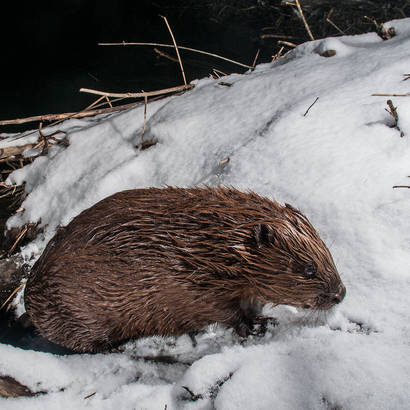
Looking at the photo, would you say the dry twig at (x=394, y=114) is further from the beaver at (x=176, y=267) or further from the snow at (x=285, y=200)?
the beaver at (x=176, y=267)

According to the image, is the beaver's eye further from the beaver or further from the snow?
the snow

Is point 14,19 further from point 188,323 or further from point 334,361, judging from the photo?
point 334,361

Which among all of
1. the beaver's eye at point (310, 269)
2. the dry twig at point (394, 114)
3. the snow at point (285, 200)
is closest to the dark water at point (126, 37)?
the snow at point (285, 200)

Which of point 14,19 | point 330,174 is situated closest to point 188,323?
point 330,174

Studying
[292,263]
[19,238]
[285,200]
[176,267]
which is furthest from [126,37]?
[292,263]

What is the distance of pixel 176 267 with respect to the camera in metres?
2.36

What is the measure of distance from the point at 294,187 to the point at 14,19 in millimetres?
5356

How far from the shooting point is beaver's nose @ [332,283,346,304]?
89.8 inches

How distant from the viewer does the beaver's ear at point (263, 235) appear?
222cm

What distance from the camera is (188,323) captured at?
2580 millimetres

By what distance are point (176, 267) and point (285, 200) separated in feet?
2.76

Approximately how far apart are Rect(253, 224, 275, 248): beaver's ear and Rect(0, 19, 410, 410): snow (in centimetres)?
49

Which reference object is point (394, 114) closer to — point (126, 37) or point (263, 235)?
point (263, 235)

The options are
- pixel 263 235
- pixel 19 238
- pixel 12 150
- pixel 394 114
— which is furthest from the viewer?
pixel 12 150
